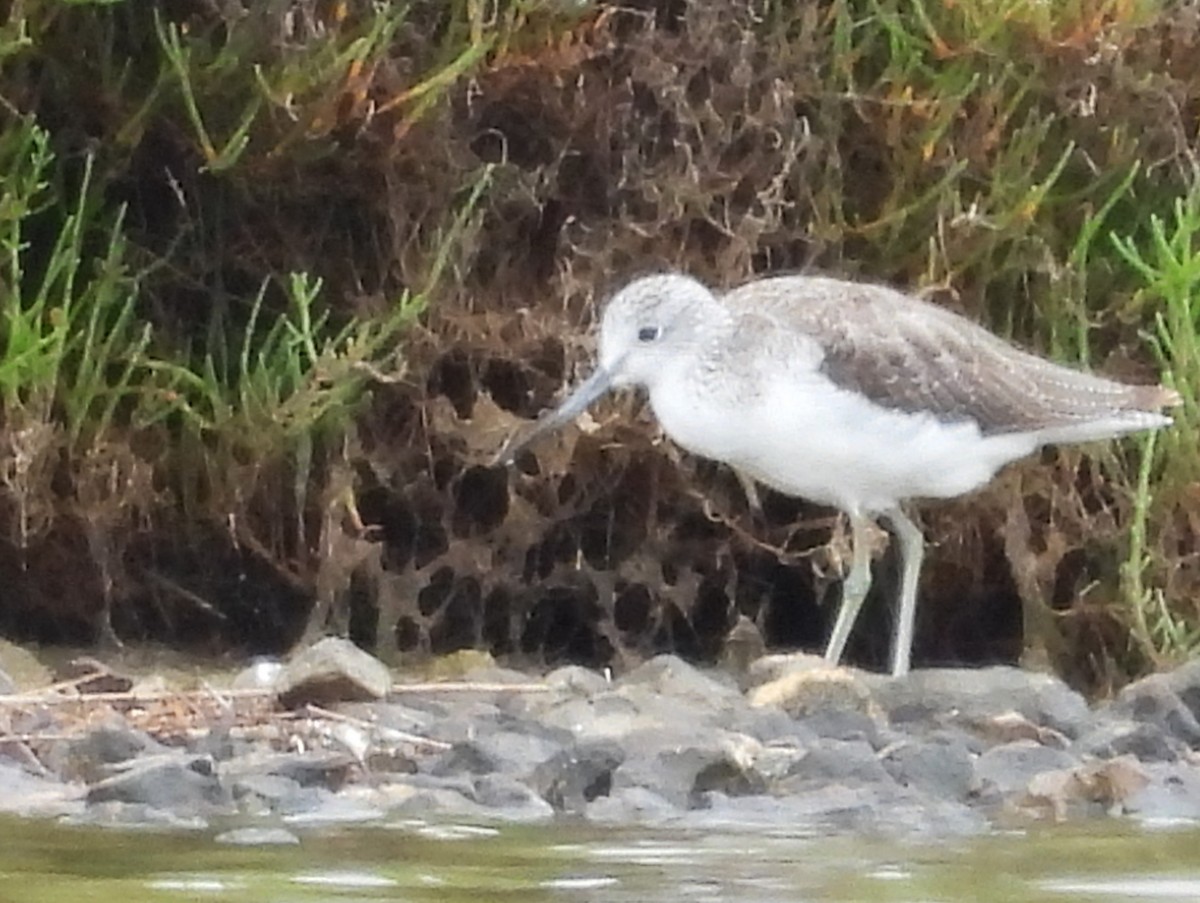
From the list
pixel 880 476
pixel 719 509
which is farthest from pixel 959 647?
pixel 880 476

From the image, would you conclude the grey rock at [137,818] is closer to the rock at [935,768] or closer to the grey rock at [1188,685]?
the rock at [935,768]

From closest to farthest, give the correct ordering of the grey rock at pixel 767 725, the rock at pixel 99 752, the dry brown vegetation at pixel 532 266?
the rock at pixel 99 752 < the grey rock at pixel 767 725 < the dry brown vegetation at pixel 532 266

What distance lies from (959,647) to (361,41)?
2.44m

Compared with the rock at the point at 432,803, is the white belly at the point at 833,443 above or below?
above

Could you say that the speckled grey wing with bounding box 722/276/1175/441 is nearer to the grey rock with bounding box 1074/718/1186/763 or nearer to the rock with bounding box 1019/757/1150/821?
the grey rock with bounding box 1074/718/1186/763

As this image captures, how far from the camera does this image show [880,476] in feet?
22.4

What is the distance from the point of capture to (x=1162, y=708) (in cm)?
652

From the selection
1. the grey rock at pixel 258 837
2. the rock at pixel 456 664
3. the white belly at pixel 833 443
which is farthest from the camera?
the rock at pixel 456 664

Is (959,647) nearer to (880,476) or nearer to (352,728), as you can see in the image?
(880,476)

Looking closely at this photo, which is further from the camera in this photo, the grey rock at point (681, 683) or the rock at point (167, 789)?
the grey rock at point (681, 683)

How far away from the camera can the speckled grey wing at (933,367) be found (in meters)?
6.75

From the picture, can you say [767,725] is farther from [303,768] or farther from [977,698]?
[303,768]

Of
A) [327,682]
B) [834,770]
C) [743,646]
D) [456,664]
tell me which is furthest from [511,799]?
[743,646]

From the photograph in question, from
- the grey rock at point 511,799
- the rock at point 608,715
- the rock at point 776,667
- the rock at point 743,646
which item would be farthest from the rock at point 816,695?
the rock at point 743,646
